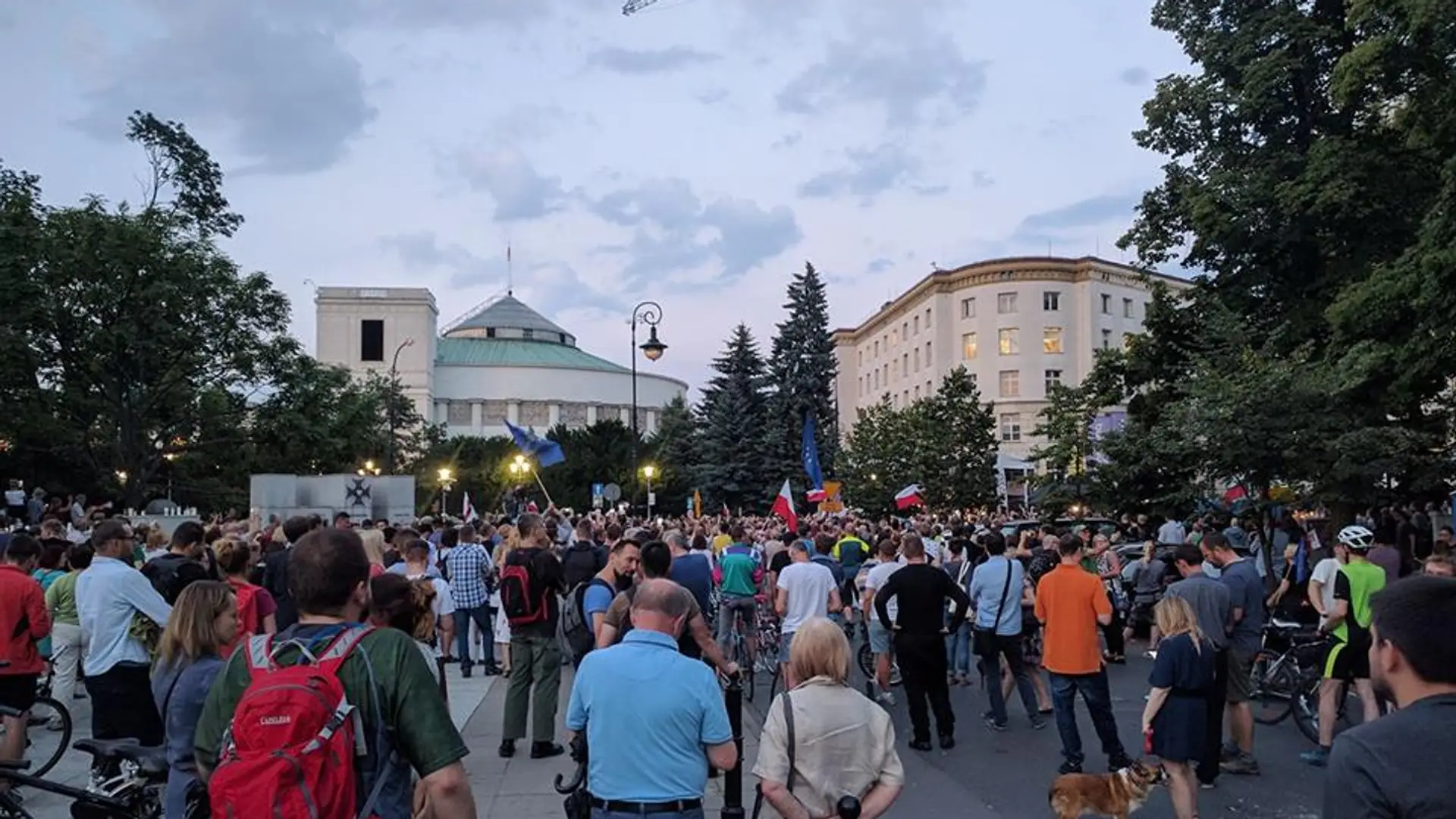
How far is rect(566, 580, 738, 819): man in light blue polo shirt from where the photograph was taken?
4.30 m

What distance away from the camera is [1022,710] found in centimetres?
1227

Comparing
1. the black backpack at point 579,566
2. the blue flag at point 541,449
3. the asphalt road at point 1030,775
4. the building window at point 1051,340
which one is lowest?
the asphalt road at point 1030,775

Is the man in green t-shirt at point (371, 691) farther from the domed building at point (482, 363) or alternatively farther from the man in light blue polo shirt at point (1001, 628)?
the domed building at point (482, 363)

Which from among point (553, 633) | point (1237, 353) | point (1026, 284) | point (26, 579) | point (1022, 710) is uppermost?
point (1026, 284)

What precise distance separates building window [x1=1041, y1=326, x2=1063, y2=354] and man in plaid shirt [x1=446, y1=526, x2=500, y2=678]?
6392cm

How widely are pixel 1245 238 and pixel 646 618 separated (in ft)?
77.8

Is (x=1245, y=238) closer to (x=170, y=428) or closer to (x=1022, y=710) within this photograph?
(x=1022, y=710)

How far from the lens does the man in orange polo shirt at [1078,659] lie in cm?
877

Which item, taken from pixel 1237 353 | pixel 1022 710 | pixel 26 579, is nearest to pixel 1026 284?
pixel 1237 353

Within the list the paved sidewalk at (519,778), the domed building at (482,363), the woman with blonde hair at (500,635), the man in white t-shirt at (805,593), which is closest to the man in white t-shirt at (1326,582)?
the man in white t-shirt at (805,593)

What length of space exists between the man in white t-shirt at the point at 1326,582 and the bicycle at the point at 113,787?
883cm

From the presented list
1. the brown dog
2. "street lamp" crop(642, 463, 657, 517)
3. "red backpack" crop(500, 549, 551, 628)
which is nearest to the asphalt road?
the brown dog

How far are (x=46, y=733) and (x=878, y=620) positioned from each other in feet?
27.1

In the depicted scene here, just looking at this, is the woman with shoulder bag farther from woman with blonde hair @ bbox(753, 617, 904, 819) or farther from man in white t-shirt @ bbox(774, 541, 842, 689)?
woman with blonde hair @ bbox(753, 617, 904, 819)
